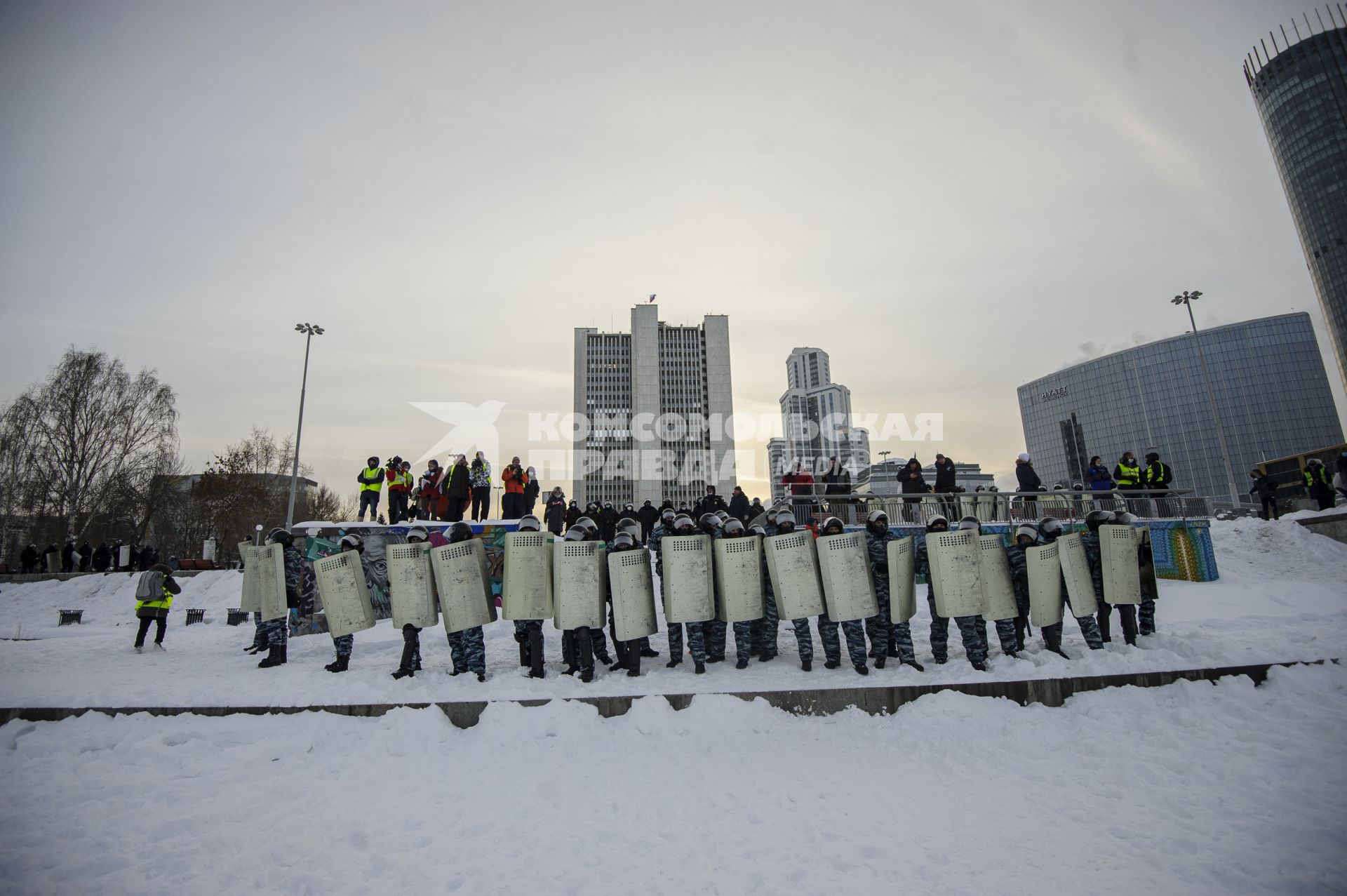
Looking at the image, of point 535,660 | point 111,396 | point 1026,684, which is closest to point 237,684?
point 535,660

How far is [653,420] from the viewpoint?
106 metres

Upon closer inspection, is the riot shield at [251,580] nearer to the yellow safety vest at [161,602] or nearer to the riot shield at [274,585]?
the riot shield at [274,585]

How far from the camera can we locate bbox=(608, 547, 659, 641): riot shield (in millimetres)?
6949

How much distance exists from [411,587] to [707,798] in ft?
14.2

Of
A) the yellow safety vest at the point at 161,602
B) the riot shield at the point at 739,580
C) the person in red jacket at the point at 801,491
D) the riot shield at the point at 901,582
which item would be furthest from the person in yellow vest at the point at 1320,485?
the yellow safety vest at the point at 161,602

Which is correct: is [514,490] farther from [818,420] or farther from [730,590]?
[818,420]

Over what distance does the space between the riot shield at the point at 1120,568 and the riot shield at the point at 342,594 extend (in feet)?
30.0

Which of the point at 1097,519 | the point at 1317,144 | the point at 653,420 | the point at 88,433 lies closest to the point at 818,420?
the point at 653,420

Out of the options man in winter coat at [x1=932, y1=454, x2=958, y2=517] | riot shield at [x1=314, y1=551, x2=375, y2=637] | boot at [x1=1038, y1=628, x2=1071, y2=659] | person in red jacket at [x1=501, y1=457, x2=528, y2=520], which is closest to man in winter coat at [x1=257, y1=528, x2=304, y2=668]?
riot shield at [x1=314, y1=551, x2=375, y2=637]

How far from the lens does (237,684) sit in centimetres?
696

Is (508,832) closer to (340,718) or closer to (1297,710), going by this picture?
(340,718)

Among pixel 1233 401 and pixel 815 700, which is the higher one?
pixel 1233 401

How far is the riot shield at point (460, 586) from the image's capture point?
22.8 feet

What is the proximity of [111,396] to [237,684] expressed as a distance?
35.5 m
